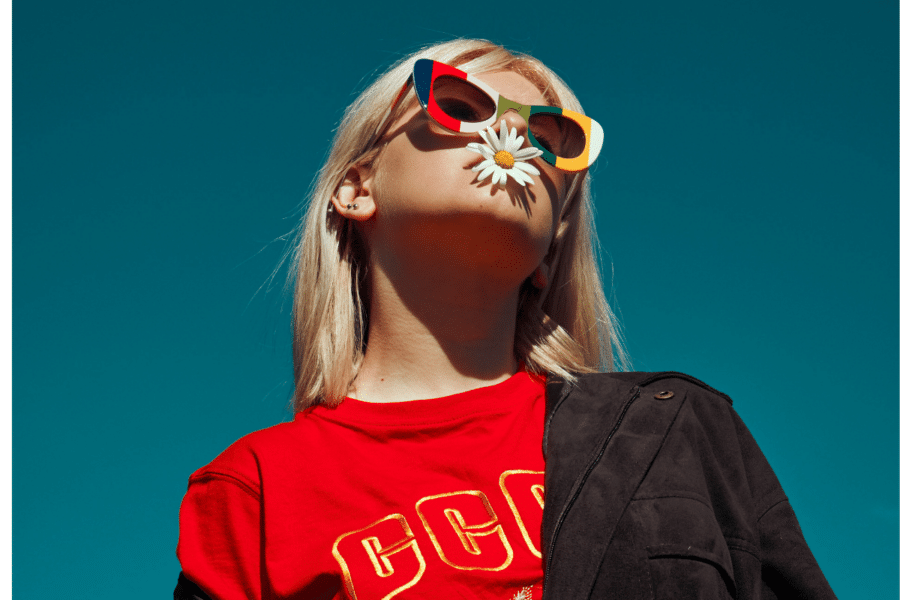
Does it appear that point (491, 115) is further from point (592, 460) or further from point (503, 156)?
point (592, 460)

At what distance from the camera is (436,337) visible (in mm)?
3125

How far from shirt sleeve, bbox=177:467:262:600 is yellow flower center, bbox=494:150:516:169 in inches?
56.1

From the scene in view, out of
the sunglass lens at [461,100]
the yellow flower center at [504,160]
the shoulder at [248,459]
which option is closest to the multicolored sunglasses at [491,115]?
the sunglass lens at [461,100]

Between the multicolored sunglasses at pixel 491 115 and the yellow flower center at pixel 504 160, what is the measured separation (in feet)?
0.41

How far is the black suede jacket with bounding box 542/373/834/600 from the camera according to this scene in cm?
225

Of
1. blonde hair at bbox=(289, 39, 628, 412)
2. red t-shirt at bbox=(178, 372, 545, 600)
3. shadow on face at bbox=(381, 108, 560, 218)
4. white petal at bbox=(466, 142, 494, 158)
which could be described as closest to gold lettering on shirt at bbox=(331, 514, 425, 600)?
red t-shirt at bbox=(178, 372, 545, 600)

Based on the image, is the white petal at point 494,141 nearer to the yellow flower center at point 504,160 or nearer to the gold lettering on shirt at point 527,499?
the yellow flower center at point 504,160

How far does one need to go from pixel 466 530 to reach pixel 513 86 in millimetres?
1801

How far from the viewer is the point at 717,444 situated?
267cm

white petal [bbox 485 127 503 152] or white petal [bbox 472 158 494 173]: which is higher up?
white petal [bbox 485 127 503 152]

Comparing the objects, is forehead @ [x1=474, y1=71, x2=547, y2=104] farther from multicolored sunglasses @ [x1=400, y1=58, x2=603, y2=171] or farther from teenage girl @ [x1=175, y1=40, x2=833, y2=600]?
multicolored sunglasses @ [x1=400, y1=58, x2=603, y2=171]

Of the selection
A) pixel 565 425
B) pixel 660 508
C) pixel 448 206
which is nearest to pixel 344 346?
pixel 448 206

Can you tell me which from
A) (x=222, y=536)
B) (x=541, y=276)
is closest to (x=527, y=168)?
(x=541, y=276)
